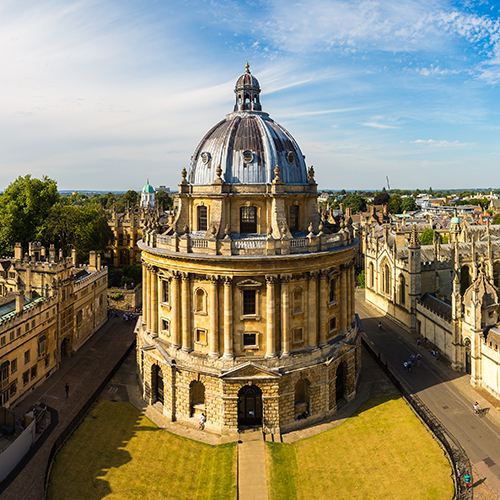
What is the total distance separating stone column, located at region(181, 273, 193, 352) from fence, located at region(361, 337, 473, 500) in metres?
21.6

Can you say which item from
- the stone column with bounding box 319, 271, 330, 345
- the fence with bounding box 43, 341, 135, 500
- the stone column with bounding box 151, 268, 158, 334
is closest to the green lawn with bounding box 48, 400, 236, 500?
the fence with bounding box 43, 341, 135, 500

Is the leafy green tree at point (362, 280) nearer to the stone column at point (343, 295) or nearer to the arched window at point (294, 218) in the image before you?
the stone column at point (343, 295)

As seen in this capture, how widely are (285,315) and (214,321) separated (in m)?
6.20

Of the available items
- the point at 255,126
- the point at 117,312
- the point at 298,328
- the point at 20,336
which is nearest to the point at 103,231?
the point at 117,312

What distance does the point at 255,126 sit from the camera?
134ft

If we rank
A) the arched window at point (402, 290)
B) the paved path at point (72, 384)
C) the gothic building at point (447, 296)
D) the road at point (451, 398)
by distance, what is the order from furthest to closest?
the arched window at point (402, 290)
the gothic building at point (447, 296)
the road at point (451, 398)
the paved path at point (72, 384)

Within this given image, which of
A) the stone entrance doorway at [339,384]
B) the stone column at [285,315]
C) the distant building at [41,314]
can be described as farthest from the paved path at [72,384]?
the stone entrance doorway at [339,384]

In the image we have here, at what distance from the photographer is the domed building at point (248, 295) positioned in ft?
116

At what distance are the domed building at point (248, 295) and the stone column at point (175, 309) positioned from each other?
0.09m

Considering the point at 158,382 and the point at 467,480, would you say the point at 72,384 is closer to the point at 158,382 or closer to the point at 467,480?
the point at 158,382

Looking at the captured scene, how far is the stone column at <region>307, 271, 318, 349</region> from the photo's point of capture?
36.9 metres

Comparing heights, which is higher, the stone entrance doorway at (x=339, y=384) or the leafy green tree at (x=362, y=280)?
the leafy green tree at (x=362, y=280)

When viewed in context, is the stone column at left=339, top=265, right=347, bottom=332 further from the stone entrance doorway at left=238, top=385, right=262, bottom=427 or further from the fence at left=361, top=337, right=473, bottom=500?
the stone entrance doorway at left=238, top=385, right=262, bottom=427

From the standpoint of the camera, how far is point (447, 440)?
34062mm
